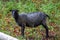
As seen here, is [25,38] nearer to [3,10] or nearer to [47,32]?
[47,32]

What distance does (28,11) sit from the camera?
45.9 ft

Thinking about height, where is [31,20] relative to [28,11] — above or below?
above

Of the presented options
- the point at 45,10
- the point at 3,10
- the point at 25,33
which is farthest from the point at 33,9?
the point at 25,33

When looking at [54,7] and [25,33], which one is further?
[54,7]

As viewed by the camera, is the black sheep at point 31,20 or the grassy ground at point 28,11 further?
the grassy ground at point 28,11

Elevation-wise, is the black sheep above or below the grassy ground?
above

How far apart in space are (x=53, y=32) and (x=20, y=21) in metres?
1.69

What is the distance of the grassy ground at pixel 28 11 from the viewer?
11.5 metres

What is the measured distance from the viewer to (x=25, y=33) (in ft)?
38.3

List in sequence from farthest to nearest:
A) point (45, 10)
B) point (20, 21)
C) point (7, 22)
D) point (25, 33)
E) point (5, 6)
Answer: point (5, 6)
point (45, 10)
point (7, 22)
point (25, 33)
point (20, 21)

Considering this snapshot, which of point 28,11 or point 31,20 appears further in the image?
point 28,11

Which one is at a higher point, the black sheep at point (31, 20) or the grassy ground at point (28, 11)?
the black sheep at point (31, 20)

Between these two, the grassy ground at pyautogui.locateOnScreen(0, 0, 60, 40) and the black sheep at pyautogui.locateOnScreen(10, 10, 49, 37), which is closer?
the black sheep at pyautogui.locateOnScreen(10, 10, 49, 37)

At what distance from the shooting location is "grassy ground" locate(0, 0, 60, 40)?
11.5 metres
